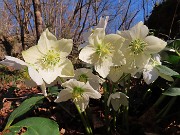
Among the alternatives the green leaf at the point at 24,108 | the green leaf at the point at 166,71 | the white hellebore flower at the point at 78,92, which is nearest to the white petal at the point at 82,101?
the white hellebore flower at the point at 78,92

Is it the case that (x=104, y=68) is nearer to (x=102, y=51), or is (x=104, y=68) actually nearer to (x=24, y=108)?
(x=102, y=51)

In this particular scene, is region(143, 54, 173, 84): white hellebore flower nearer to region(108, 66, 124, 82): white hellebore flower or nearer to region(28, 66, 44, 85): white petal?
region(108, 66, 124, 82): white hellebore flower

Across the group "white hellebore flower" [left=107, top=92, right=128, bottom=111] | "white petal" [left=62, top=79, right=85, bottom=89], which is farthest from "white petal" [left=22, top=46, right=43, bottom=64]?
"white hellebore flower" [left=107, top=92, right=128, bottom=111]

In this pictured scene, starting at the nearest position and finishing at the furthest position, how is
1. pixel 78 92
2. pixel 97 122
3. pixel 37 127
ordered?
pixel 37 127 < pixel 78 92 < pixel 97 122

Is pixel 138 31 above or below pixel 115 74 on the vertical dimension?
above

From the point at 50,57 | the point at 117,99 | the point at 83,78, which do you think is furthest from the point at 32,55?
the point at 117,99

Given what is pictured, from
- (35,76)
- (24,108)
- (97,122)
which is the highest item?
(35,76)

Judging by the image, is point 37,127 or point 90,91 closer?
point 37,127

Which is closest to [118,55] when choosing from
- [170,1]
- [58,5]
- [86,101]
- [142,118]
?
[86,101]
